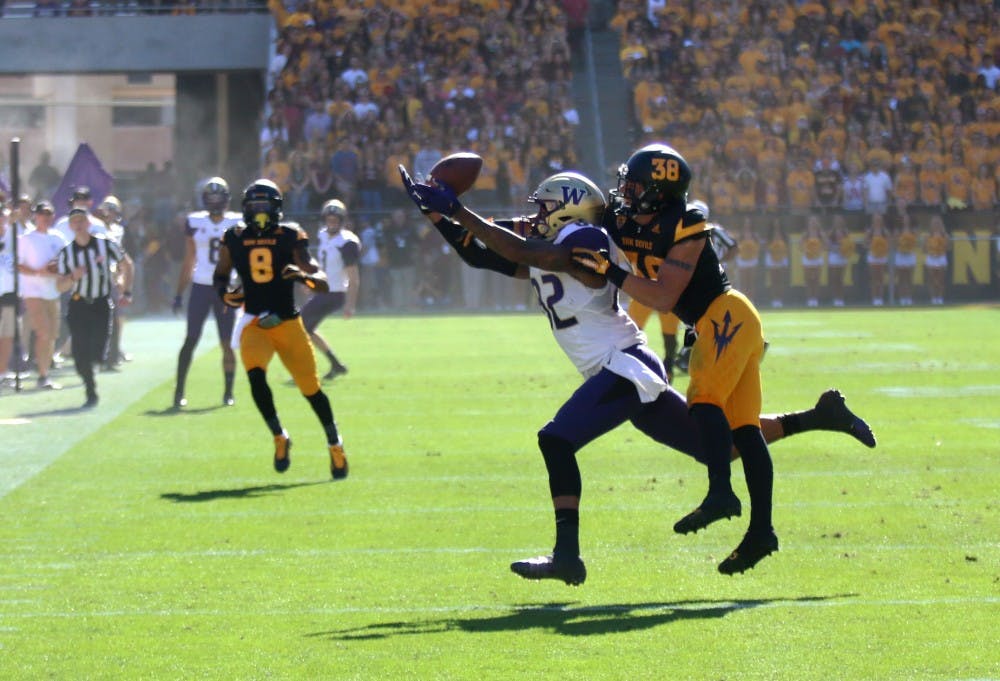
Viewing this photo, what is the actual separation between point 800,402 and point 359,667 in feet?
25.4

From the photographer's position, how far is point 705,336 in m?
6.39

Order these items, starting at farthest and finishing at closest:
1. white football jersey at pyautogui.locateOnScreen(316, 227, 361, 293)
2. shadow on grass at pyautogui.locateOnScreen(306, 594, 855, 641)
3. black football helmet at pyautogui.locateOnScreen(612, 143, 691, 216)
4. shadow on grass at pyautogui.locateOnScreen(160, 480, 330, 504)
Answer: white football jersey at pyautogui.locateOnScreen(316, 227, 361, 293) < shadow on grass at pyautogui.locateOnScreen(160, 480, 330, 504) < black football helmet at pyautogui.locateOnScreen(612, 143, 691, 216) < shadow on grass at pyautogui.locateOnScreen(306, 594, 855, 641)

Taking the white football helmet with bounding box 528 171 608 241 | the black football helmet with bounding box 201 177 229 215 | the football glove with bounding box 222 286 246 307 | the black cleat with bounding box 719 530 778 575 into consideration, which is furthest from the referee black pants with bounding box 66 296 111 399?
the black cleat with bounding box 719 530 778 575

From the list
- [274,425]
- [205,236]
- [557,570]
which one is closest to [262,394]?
[274,425]

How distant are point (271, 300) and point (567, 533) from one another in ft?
12.5

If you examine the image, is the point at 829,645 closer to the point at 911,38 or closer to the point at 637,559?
the point at 637,559

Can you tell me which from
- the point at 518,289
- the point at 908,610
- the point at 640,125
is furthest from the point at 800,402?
the point at 640,125

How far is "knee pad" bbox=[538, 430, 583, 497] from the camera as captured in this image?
6305 mm

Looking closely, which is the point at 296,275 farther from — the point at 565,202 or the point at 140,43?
the point at 140,43

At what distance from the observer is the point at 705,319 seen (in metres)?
6.43

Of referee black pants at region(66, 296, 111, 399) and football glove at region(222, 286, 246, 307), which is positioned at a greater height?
football glove at region(222, 286, 246, 307)

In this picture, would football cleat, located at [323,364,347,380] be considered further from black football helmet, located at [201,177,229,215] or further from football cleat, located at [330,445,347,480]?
football cleat, located at [330,445,347,480]

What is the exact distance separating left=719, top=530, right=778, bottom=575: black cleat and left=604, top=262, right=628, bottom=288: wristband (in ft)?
3.57

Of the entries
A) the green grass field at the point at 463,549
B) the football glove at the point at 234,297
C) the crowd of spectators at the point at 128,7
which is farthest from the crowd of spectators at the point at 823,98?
the football glove at the point at 234,297
